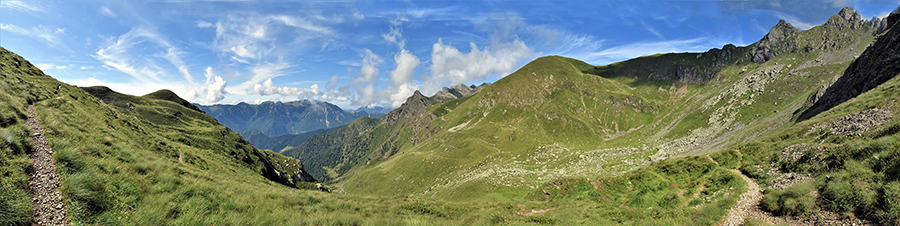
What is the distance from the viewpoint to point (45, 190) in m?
6.92

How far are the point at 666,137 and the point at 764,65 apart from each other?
88.2m

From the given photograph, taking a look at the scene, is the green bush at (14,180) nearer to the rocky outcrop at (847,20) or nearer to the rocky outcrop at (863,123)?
the rocky outcrop at (863,123)

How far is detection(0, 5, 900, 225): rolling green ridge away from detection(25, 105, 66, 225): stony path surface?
185mm

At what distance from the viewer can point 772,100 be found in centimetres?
10281

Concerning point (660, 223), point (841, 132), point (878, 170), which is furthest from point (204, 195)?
point (841, 132)

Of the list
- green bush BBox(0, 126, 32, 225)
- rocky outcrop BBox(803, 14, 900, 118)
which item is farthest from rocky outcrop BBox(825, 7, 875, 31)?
green bush BBox(0, 126, 32, 225)

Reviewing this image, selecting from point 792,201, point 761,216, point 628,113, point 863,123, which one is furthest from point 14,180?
point 628,113

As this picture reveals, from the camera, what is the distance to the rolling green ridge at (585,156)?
9.88 metres

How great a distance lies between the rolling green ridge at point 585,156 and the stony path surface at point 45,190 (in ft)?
0.61

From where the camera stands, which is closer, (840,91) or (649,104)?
(840,91)

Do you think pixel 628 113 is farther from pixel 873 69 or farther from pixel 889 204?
pixel 889 204

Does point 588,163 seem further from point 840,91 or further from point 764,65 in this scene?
point 764,65

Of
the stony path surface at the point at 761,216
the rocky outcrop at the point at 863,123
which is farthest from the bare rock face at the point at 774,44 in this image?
the stony path surface at the point at 761,216

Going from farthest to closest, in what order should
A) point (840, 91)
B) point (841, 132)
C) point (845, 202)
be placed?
point (840, 91)
point (841, 132)
point (845, 202)
